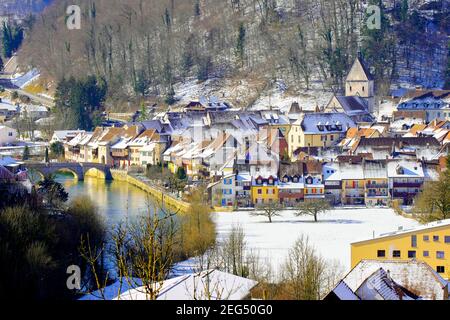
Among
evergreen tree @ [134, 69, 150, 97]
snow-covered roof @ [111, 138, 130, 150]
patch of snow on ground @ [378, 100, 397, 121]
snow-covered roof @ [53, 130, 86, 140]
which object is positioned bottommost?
snow-covered roof @ [111, 138, 130, 150]

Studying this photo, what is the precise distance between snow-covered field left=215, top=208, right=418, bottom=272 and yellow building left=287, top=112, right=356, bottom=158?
21.8 ft

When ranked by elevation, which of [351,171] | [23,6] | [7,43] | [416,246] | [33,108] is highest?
[23,6]

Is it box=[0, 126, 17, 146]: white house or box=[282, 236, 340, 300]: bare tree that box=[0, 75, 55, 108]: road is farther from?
box=[282, 236, 340, 300]: bare tree

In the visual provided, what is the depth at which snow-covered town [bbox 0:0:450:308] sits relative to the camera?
31.1ft

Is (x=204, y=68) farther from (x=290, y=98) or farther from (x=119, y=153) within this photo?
(x=119, y=153)

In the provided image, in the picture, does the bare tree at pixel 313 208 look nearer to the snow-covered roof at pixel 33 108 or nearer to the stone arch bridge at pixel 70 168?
the stone arch bridge at pixel 70 168

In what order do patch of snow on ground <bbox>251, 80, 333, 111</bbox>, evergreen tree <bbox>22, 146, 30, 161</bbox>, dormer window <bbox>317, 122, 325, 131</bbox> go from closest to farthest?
dormer window <bbox>317, 122, 325, 131</bbox> < evergreen tree <bbox>22, 146, 30, 161</bbox> < patch of snow on ground <bbox>251, 80, 333, 111</bbox>

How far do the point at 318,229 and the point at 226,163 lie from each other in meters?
6.26

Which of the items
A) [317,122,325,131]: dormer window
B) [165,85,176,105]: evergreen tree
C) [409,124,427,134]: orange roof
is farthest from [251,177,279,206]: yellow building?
[165,85,176,105]: evergreen tree

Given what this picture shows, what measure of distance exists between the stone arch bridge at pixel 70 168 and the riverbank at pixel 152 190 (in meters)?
0.28

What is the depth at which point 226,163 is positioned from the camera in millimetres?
22359

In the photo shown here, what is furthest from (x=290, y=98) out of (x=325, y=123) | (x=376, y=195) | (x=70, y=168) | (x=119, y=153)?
(x=376, y=195)

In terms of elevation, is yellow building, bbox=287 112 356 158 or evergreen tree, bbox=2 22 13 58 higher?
evergreen tree, bbox=2 22 13 58
